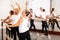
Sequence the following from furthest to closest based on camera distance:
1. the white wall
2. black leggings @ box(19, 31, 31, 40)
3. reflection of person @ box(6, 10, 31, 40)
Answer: the white wall, black leggings @ box(19, 31, 31, 40), reflection of person @ box(6, 10, 31, 40)

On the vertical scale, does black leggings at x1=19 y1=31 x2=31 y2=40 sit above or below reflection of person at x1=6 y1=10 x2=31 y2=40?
below

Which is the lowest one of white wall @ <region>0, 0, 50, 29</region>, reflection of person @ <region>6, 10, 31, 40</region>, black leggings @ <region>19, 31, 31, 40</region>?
black leggings @ <region>19, 31, 31, 40</region>

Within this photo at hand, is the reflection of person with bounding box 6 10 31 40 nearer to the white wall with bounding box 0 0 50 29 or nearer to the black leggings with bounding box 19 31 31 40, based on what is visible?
Answer: the black leggings with bounding box 19 31 31 40

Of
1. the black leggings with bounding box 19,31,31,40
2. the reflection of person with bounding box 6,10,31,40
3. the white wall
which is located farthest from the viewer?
the white wall

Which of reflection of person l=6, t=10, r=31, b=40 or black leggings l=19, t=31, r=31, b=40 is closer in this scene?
reflection of person l=6, t=10, r=31, b=40

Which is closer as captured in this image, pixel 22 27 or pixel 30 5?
pixel 22 27

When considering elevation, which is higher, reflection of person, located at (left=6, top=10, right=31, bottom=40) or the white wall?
the white wall

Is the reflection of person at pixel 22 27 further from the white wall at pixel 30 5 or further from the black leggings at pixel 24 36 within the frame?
the white wall at pixel 30 5

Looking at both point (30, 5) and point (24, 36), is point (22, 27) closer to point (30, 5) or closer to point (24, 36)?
point (24, 36)

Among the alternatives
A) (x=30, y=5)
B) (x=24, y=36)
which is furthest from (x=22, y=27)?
(x=30, y=5)

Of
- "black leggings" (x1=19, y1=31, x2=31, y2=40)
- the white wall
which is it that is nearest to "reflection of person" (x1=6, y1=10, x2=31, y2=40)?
"black leggings" (x1=19, y1=31, x2=31, y2=40)

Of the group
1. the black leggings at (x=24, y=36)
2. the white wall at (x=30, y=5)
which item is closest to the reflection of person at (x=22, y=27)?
the black leggings at (x=24, y=36)

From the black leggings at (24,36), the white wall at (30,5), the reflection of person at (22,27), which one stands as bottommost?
the black leggings at (24,36)

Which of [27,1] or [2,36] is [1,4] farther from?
[2,36]
